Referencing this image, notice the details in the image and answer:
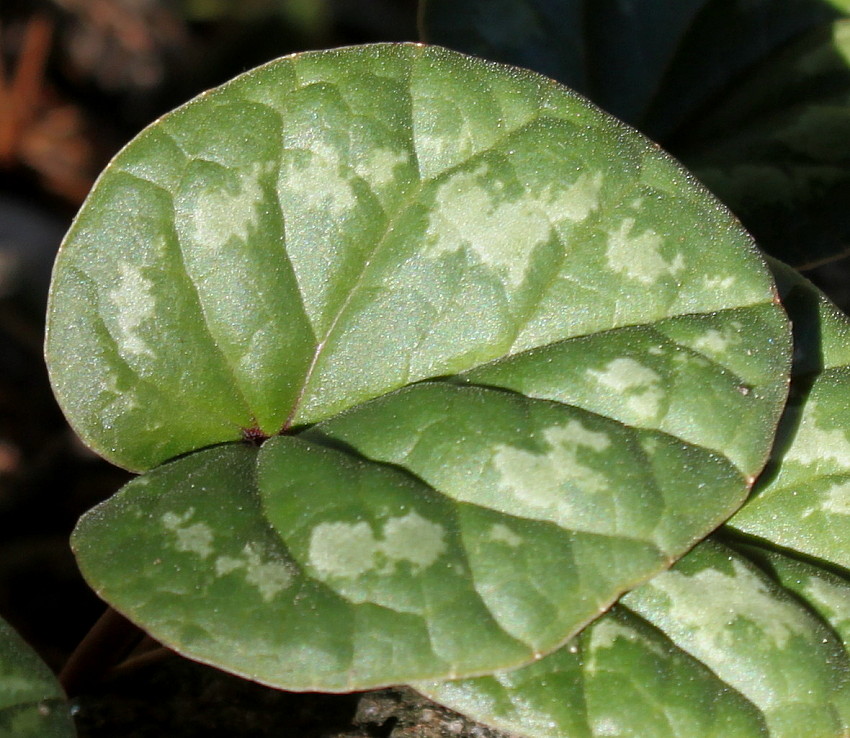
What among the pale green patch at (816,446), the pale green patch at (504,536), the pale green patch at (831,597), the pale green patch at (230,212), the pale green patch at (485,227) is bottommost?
the pale green patch at (831,597)

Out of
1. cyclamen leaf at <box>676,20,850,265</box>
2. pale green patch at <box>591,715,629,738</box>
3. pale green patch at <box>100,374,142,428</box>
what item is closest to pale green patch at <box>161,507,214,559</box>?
pale green patch at <box>100,374,142,428</box>

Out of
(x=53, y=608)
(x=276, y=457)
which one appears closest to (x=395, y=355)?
(x=276, y=457)

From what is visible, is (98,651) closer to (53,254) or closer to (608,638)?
(608,638)

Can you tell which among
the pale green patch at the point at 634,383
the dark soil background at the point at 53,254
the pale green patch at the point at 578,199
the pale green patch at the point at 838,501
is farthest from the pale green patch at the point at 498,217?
the dark soil background at the point at 53,254

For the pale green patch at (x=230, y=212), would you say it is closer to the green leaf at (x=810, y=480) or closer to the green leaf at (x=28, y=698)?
the green leaf at (x=28, y=698)

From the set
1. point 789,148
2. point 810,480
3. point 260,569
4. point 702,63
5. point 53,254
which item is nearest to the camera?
point 260,569

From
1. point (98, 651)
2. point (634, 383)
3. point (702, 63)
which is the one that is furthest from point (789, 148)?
point (98, 651)

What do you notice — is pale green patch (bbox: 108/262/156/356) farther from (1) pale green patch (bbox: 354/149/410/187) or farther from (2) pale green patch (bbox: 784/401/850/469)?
(2) pale green patch (bbox: 784/401/850/469)

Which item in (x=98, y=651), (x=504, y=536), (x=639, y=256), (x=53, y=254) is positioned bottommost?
(x=53, y=254)
